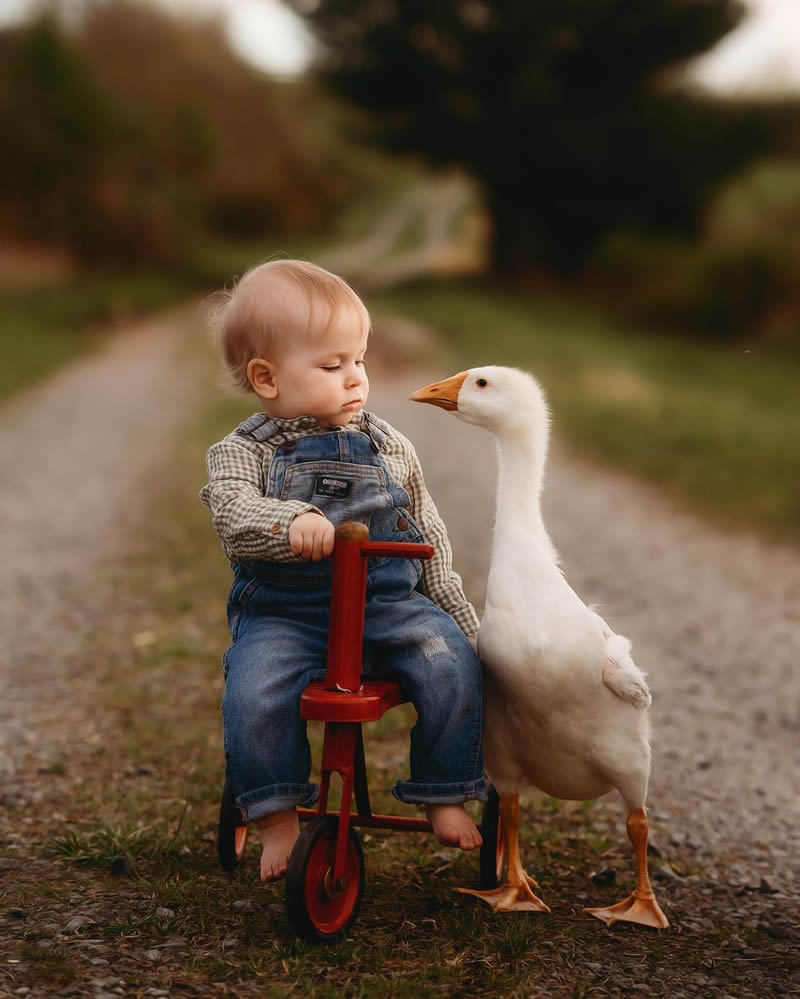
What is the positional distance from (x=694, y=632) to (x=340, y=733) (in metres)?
3.84

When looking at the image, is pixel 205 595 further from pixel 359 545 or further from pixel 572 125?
pixel 572 125

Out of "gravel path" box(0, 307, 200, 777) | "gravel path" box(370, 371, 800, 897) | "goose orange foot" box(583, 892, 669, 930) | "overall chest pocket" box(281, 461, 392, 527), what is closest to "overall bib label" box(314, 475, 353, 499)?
"overall chest pocket" box(281, 461, 392, 527)

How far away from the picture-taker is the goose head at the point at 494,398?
115 inches

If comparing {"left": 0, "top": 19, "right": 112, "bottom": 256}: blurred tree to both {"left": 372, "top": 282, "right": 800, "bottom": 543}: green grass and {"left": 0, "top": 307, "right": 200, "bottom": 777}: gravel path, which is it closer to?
{"left": 372, "top": 282, "right": 800, "bottom": 543}: green grass

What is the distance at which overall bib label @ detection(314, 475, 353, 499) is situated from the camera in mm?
2828

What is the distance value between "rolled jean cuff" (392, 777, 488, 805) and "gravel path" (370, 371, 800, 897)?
1008 millimetres

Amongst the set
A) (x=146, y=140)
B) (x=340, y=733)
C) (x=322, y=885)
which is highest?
(x=146, y=140)

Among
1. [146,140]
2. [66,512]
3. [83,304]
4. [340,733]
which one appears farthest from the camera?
[146,140]

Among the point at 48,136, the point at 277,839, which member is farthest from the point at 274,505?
the point at 48,136

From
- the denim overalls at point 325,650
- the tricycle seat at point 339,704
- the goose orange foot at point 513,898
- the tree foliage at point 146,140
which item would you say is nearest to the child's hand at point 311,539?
the denim overalls at point 325,650

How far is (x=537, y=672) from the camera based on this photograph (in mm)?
2734

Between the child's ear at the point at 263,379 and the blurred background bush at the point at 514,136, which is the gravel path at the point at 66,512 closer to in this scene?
the child's ear at the point at 263,379

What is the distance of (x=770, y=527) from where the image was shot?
8.52 meters

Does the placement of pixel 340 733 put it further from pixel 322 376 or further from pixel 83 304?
pixel 83 304
